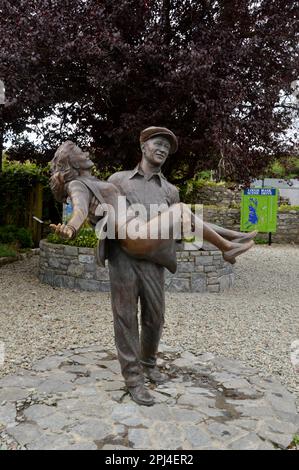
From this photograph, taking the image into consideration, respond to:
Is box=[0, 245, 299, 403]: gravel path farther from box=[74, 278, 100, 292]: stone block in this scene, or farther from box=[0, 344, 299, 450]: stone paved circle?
box=[0, 344, 299, 450]: stone paved circle

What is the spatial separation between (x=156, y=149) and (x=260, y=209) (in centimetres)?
1199

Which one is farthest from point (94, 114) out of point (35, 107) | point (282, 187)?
point (282, 187)

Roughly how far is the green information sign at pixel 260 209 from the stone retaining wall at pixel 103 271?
6.95m

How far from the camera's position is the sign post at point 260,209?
14.4m

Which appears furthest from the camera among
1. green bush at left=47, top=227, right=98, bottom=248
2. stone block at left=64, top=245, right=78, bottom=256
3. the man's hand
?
green bush at left=47, top=227, right=98, bottom=248

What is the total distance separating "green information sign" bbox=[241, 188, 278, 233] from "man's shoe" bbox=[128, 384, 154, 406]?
11748 mm

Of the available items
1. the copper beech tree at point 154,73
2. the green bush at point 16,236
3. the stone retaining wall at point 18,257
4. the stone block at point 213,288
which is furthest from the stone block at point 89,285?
the green bush at point 16,236

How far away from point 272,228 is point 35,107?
9.51m

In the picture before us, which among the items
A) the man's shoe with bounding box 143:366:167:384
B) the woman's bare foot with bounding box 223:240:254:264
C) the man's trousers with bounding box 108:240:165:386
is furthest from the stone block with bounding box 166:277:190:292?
the woman's bare foot with bounding box 223:240:254:264

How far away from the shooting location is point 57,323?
227 inches

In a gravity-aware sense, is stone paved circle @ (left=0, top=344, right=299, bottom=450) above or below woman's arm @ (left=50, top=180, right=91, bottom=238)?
below

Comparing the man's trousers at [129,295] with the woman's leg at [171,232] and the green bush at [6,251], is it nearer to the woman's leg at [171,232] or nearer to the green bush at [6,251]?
the woman's leg at [171,232]

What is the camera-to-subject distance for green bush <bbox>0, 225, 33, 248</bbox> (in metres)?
11.2

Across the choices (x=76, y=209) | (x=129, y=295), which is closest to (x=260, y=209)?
(x=129, y=295)
